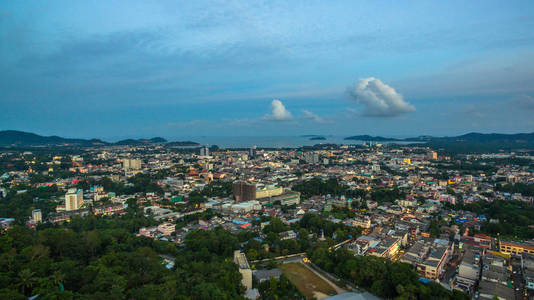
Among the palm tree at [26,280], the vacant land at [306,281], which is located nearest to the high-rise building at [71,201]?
the palm tree at [26,280]

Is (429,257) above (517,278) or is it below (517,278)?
above

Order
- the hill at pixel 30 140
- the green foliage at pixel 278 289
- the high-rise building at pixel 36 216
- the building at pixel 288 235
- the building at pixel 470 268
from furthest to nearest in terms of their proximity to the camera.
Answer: the hill at pixel 30 140, the high-rise building at pixel 36 216, the building at pixel 288 235, the building at pixel 470 268, the green foliage at pixel 278 289

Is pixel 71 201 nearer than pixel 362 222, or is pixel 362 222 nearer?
pixel 362 222

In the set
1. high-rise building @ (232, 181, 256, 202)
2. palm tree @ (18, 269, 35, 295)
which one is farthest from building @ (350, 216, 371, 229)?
palm tree @ (18, 269, 35, 295)

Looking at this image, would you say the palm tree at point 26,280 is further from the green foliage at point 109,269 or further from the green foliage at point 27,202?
the green foliage at point 27,202

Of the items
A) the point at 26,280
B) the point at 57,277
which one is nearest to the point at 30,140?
the point at 26,280

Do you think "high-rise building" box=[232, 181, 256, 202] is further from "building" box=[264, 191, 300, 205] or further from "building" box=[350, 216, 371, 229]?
"building" box=[350, 216, 371, 229]

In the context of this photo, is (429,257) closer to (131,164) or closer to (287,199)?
(287,199)
